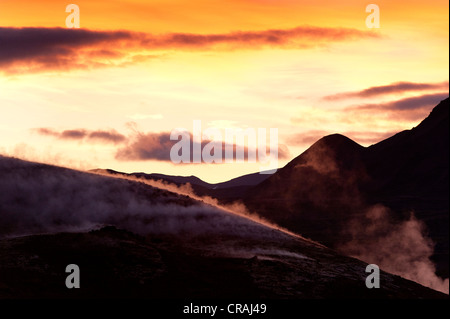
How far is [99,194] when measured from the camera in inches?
5300

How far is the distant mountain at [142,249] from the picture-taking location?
101 m

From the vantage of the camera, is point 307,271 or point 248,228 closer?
point 307,271

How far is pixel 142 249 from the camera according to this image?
11169cm

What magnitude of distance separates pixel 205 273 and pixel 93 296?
670 inches

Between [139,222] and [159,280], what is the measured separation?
91.6ft

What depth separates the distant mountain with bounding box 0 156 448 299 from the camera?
100688mm
